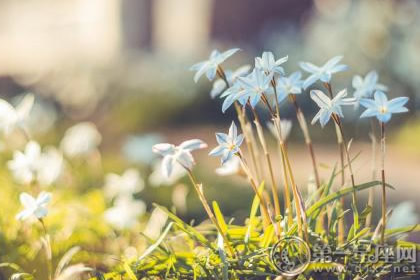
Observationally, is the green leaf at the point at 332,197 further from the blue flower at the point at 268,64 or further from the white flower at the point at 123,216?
the white flower at the point at 123,216

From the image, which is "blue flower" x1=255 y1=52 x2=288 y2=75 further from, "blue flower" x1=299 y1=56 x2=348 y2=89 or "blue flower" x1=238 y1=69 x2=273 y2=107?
"blue flower" x1=299 y1=56 x2=348 y2=89

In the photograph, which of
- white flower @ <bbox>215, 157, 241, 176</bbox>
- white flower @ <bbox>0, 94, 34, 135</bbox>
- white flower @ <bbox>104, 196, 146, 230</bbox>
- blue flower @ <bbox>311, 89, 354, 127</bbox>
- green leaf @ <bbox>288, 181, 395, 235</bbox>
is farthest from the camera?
white flower @ <bbox>104, 196, 146, 230</bbox>

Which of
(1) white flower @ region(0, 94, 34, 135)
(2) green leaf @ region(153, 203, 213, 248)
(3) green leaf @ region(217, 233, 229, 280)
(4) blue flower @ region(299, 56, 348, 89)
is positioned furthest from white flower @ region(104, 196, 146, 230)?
(4) blue flower @ region(299, 56, 348, 89)

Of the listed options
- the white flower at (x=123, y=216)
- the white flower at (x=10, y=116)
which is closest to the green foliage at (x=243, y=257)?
the white flower at (x=123, y=216)

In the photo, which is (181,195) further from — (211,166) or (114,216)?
(211,166)

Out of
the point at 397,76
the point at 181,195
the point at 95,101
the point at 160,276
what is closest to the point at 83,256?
the point at 160,276

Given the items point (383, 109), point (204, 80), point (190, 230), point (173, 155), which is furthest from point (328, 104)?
point (204, 80)
